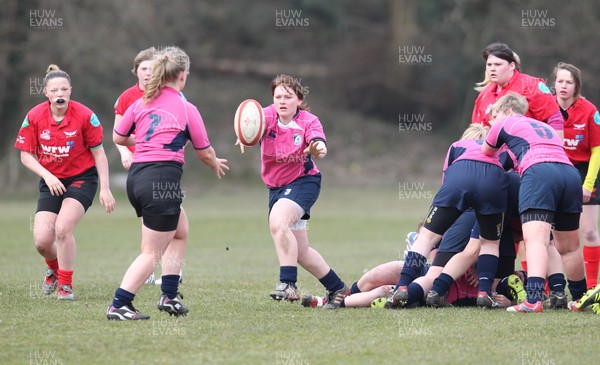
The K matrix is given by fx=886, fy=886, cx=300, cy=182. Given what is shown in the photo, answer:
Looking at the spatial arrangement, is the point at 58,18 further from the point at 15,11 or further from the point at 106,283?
the point at 106,283

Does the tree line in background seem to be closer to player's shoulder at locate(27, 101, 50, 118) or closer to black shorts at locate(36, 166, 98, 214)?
player's shoulder at locate(27, 101, 50, 118)

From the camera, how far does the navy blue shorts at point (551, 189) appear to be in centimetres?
678

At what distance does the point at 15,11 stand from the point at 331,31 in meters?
14.7

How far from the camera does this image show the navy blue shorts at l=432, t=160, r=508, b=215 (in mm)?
6980

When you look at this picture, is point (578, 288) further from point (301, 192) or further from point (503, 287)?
point (301, 192)

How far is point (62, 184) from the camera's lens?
779 centimetres

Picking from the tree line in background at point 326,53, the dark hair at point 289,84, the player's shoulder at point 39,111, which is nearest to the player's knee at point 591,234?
the dark hair at point 289,84

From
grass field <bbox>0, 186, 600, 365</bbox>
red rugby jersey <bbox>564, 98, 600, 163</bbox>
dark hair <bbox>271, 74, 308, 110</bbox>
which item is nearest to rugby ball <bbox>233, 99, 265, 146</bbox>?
dark hair <bbox>271, 74, 308, 110</bbox>

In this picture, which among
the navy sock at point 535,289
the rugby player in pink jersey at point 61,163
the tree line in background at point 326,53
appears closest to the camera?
the navy sock at point 535,289

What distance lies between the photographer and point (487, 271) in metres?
7.09

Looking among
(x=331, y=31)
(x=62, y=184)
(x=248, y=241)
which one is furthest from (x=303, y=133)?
(x=331, y=31)

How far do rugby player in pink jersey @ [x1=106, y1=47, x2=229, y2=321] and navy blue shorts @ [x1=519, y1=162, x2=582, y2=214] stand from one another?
237 cm

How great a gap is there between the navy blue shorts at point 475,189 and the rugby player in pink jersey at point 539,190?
162 millimetres

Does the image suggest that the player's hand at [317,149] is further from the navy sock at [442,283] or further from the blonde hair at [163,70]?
the navy sock at [442,283]
